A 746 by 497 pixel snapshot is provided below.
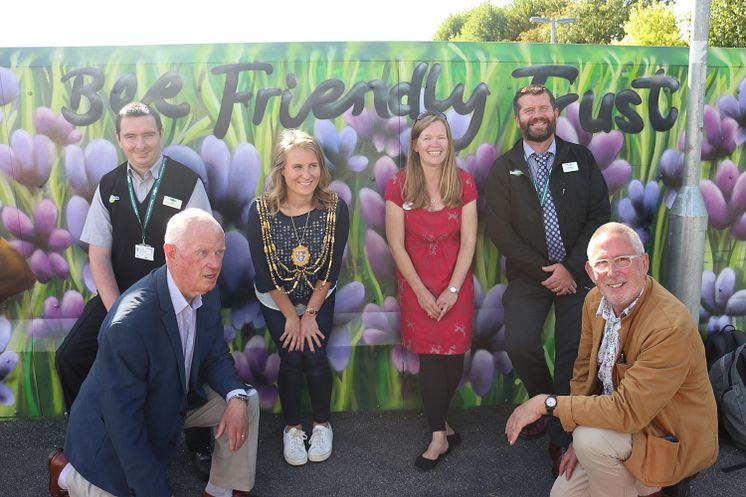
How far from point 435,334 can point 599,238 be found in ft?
4.20

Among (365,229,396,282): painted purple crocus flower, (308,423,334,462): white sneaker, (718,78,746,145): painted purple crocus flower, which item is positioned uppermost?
(718,78,746,145): painted purple crocus flower

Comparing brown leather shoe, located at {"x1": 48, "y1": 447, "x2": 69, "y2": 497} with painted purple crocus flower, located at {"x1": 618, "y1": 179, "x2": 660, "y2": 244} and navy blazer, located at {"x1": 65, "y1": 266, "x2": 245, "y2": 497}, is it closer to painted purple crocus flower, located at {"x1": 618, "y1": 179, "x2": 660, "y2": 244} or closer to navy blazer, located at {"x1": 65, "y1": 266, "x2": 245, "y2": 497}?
navy blazer, located at {"x1": 65, "y1": 266, "x2": 245, "y2": 497}

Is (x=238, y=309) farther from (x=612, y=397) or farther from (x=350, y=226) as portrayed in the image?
(x=612, y=397)

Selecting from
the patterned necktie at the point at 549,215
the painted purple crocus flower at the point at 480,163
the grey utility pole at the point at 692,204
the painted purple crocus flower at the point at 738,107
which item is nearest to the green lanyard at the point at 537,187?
the patterned necktie at the point at 549,215

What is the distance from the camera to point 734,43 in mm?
16281

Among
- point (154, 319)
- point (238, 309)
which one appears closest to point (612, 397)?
point (154, 319)

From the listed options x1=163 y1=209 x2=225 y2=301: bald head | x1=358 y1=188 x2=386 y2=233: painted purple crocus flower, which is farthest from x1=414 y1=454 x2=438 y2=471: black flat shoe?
x1=163 y1=209 x2=225 y2=301: bald head

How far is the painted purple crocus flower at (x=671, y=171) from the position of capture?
13.8ft

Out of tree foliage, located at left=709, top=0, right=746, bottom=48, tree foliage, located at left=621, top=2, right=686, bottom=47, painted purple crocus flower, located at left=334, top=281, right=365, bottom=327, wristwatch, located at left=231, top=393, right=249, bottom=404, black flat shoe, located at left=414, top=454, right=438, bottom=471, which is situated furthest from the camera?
tree foliage, located at left=621, top=2, right=686, bottom=47

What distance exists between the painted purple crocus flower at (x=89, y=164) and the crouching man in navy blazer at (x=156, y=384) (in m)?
1.44

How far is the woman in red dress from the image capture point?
3713 mm

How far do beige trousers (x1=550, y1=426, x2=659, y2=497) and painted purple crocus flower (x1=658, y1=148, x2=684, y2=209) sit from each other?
2.09m

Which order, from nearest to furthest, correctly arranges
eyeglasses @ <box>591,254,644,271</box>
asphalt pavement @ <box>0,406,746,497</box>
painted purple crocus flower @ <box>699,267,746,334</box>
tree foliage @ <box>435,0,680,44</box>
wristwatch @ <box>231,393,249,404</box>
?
eyeglasses @ <box>591,254,644,271</box> → wristwatch @ <box>231,393,249,404</box> → asphalt pavement @ <box>0,406,746,497</box> → painted purple crocus flower @ <box>699,267,746,334</box> → tree foliage @ <box>435,0,680,44</box>

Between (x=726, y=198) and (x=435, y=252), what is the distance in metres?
2.05
